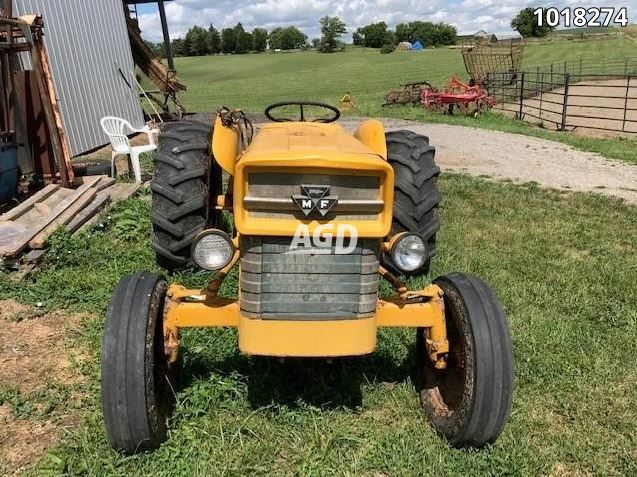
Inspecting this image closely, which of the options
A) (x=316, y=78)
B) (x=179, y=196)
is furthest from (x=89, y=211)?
(x=316, y=78)

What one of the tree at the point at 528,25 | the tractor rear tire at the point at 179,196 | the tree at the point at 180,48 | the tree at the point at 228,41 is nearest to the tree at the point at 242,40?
the tree at the point at 228,41

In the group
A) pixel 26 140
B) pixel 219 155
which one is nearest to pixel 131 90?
pixel 26 140

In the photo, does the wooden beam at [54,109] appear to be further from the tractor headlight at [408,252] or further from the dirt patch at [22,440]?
the tractor headlight at [408,252]

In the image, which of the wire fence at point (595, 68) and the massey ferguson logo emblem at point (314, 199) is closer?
the massey ferguson logo emblem at point (314, 199)

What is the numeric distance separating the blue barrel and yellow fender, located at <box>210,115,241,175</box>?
3686 mm

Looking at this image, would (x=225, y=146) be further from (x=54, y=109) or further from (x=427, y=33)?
(x=427, y=33)

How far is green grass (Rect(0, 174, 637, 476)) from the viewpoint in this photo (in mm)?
2906

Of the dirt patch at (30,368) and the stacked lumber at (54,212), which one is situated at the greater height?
the stacked lumber at (54,212)

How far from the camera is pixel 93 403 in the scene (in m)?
3.37

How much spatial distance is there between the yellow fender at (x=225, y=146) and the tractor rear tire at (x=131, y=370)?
105 cm

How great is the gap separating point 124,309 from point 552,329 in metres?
2.75

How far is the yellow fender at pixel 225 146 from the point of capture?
12.3 feet

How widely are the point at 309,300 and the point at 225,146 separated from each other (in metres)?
1.54

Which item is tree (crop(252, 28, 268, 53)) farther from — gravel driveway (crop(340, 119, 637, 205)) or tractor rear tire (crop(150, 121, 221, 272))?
tractor rear tire (crop(150, 121, 221, 272))
